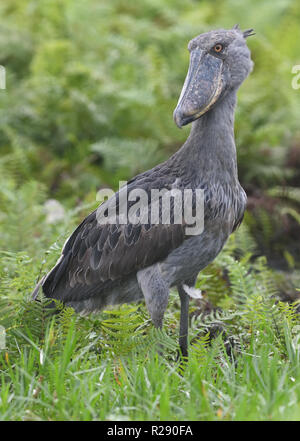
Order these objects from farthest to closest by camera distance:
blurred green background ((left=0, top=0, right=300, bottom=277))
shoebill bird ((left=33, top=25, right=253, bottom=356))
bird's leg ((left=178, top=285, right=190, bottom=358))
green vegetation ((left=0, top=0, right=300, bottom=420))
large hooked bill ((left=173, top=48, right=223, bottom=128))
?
1. blurred green background ((left=0, top=0, right=300, bottom=277))
2. bird's leg ((left=178, top=285, right=190, bottom=358))
3. shoebill bird ((left=33, top=25, right=253, bottom=356))
4. large hooked bill ((left=173, top=48, right=223, bottom=128))
5. green vegetation ((left=0, top=0, right=300, bottom=420))

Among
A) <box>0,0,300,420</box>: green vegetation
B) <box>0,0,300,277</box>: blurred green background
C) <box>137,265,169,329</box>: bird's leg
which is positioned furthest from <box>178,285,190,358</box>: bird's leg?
<box>0,0,300,277</box>: blurred green background

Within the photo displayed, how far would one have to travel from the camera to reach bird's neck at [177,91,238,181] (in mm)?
4152

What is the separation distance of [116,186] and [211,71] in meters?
3.81

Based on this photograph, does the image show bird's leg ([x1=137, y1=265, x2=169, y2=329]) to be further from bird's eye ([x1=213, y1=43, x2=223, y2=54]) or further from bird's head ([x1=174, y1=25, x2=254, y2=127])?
bird's eye ([x1=213, y1=43, x2=223, y2=54])

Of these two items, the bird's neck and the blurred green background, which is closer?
the bird's neck

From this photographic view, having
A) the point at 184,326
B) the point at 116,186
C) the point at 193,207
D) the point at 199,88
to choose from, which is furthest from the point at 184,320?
the point at 116,186

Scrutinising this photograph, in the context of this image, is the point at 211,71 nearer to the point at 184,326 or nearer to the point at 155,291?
the point at 155,291

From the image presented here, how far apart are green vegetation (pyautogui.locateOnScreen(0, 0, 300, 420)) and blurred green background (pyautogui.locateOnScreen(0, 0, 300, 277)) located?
21 millimetres

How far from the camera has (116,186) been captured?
25.6 ft

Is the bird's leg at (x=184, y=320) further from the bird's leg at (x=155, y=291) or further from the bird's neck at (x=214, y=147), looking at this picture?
the bird's neck at (x=214, y=147)

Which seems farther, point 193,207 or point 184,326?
point 184,326

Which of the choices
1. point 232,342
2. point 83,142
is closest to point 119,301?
point 232,342

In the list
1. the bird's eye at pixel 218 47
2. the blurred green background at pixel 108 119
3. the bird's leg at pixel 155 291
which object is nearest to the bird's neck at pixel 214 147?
the bird's eye at pixel 218 47

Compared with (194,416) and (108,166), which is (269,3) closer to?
(108,166)
